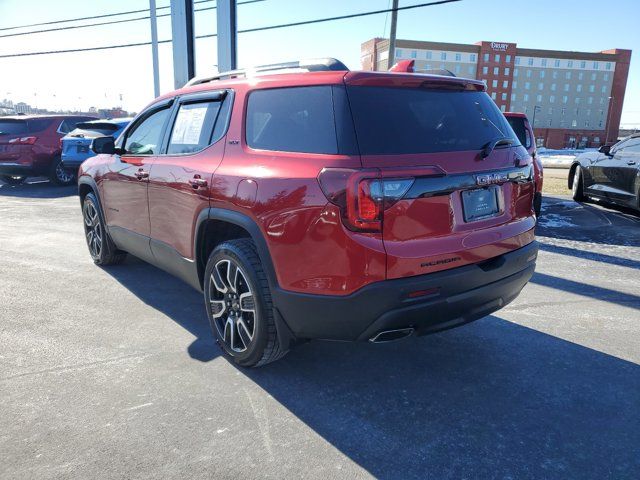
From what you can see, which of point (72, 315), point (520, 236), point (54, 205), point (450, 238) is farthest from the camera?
point (54, 205)

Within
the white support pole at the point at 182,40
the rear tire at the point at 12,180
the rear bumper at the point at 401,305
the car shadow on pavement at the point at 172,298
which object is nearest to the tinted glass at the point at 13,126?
the rear tire at the point at 12,180

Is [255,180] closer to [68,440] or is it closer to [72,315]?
[68,440]

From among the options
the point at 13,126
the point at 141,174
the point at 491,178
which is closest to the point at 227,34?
the point at 13,126

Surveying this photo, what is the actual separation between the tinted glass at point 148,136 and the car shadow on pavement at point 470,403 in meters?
2.18

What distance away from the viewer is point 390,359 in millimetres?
3420

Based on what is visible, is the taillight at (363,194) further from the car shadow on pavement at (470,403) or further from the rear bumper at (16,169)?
the rear bumper at (16,169)

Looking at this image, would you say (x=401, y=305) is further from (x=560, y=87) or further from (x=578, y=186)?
(x=560, y=87)

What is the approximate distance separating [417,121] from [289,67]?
3.40ft

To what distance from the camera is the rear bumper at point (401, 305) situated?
100 inches

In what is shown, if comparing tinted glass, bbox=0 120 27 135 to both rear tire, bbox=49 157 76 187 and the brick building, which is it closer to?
rear tire, bbox=49 157 76 187

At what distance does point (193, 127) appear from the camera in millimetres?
3734

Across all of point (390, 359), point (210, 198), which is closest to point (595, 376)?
point (390, 359)

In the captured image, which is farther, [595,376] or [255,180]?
[595,376]

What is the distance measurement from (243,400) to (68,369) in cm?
Answer: 125
